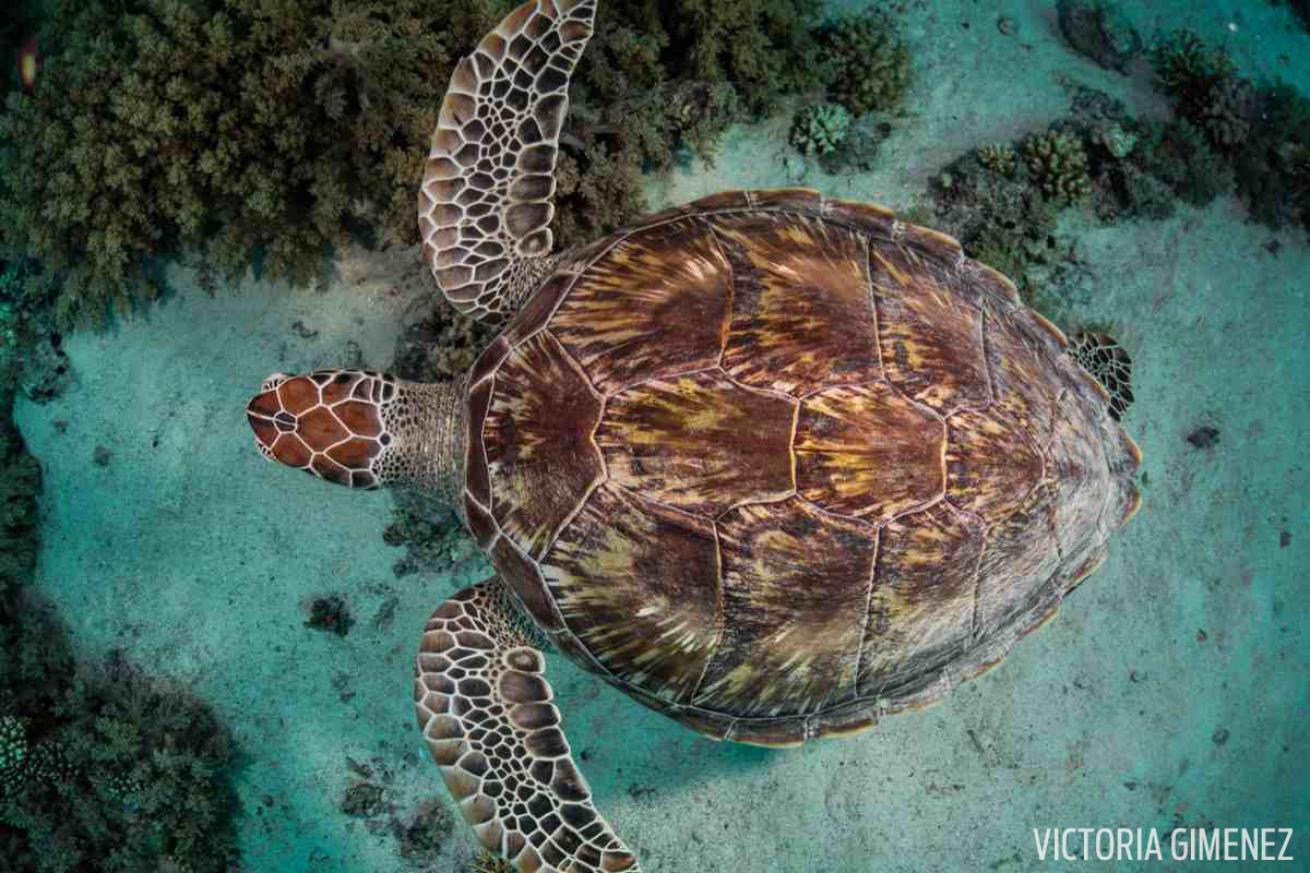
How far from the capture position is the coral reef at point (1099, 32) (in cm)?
398

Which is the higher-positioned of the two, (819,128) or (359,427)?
(819,128)

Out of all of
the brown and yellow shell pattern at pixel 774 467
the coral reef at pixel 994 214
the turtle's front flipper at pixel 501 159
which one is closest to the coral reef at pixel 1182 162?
the coral reef at pixel 994 214

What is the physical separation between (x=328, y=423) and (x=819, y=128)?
2.41m

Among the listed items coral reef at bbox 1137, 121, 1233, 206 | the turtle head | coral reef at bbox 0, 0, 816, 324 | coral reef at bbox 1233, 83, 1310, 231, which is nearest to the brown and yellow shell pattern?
the turtle head

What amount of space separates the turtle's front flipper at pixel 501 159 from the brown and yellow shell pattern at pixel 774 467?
0.37m

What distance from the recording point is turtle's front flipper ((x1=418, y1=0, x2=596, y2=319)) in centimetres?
266

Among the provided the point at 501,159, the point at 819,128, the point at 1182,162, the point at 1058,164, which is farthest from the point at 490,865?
the point at 1182,162

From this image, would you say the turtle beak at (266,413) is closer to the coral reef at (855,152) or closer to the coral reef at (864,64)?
the coral reef at (855,152)

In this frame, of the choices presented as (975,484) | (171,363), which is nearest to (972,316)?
(975,484)

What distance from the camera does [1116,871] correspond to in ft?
12.4

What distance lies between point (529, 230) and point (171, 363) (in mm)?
1821

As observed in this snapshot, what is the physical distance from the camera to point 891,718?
360 cm

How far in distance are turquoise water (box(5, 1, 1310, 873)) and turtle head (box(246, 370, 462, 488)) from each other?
816 millimetres

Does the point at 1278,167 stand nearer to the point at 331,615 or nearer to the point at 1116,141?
the point at 1116,141
